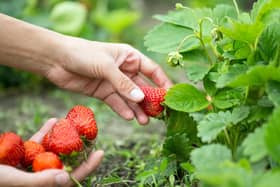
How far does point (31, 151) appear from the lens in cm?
176

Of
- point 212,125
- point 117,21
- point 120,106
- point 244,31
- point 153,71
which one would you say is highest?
point 244,31

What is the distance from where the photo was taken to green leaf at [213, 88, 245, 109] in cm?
175

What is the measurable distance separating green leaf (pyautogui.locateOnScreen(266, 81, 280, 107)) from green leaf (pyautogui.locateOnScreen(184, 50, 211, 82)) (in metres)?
0.36

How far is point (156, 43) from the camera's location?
6.63ft

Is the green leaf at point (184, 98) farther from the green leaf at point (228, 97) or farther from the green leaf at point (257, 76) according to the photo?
the green leaf at point (257, 76)

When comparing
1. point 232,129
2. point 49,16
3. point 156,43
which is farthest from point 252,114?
point 49,16

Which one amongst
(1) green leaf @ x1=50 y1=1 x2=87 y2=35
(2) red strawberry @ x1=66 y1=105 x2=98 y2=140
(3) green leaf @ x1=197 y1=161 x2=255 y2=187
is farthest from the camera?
(1) green leaf @ x1=50 y1=1 x2=87 y2=35

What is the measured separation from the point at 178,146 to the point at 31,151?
1.43 feet

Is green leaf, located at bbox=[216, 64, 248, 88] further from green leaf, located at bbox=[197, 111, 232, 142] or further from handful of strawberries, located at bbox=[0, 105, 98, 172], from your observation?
handful of strawberries, located at bbox=[0, 105, 98, 172]

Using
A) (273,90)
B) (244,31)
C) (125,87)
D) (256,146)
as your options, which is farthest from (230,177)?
(125,87)

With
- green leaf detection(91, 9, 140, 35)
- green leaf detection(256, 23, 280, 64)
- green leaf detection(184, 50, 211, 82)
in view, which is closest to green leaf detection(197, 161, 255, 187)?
green leaf detection(256, 23, 280, 64)

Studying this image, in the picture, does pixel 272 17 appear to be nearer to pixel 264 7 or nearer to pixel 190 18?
pixel 264 7

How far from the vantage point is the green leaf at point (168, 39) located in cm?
198

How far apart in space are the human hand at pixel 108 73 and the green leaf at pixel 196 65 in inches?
7.0
